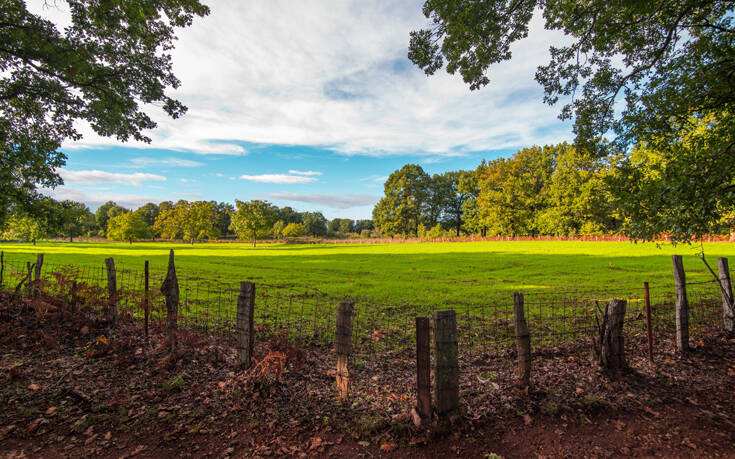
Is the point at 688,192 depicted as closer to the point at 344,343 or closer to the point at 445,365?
the point at 445,365

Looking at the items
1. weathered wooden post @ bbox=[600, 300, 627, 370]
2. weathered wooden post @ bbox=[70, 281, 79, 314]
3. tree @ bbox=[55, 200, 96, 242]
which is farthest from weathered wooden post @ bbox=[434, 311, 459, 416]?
tree @ bbox=[55, 200, 96, 242]

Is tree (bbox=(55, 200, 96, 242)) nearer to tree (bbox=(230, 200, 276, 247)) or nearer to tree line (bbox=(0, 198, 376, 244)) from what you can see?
tree line (bbox=(0, 198, 376, 244))

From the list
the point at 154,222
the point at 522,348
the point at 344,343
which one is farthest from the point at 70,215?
the point at 154,222

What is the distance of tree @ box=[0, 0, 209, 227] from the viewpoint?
8.15 meters

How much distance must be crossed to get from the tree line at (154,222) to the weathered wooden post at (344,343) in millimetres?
8394

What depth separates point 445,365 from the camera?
3.88 metres

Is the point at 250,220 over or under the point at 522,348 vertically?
over

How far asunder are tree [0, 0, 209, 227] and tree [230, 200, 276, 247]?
50.5 m

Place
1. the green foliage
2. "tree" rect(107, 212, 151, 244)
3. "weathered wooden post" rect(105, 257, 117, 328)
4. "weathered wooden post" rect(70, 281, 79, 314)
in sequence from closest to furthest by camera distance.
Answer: the green foliage < "weathered wooden post" rect(105, 257, 117, 328) < "weathered wooden post" rect(70, 281, 79, 314) < "tree" rect(107, 212, 151, 244)

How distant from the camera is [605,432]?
12.2 feet

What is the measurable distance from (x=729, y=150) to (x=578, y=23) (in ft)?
15.5

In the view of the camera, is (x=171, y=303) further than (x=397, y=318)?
No

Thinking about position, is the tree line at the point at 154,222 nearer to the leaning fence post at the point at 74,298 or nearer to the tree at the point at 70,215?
the tree at the point at 70,215

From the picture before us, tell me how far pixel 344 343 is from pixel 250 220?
195 feet
